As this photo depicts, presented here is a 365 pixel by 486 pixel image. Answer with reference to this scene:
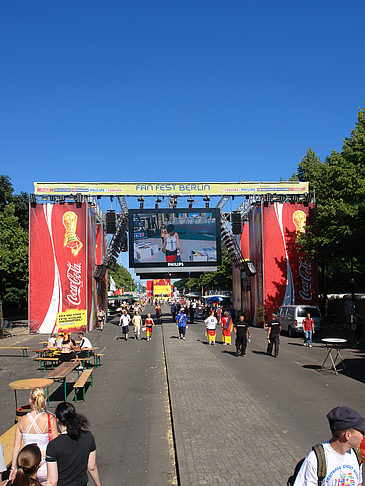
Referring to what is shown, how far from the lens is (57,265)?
115 feet

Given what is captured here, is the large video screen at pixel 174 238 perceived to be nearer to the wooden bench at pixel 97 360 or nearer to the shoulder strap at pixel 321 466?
the wooden bench at pixel 97 360

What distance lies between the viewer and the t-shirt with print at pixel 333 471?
3.17m

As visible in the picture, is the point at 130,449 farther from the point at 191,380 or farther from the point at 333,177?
the point at 333,177

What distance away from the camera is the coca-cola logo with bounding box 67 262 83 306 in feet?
115

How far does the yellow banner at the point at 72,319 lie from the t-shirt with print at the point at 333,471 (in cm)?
3172

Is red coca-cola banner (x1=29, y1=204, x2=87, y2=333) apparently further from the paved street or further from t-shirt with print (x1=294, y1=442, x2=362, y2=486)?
t-shirt with print (x1=294, y1=442, x2=362, y2=486)

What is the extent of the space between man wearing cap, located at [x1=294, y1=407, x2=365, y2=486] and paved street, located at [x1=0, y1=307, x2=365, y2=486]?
274 cm

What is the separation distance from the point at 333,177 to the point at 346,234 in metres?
4.87

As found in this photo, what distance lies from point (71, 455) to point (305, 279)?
33.7 meters

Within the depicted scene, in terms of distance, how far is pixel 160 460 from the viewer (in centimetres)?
684

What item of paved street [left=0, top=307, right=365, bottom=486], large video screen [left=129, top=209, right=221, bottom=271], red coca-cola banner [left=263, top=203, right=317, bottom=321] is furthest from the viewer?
large video screen [left=129, top=209, right=221, bottom=271]

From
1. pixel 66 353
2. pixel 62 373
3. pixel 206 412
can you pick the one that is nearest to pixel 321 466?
pixel 206 412

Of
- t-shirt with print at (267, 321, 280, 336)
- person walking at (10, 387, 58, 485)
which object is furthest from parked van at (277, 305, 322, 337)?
person walking at (10, 387, 58, 485)

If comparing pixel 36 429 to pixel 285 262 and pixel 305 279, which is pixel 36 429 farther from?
pixel 305 279
